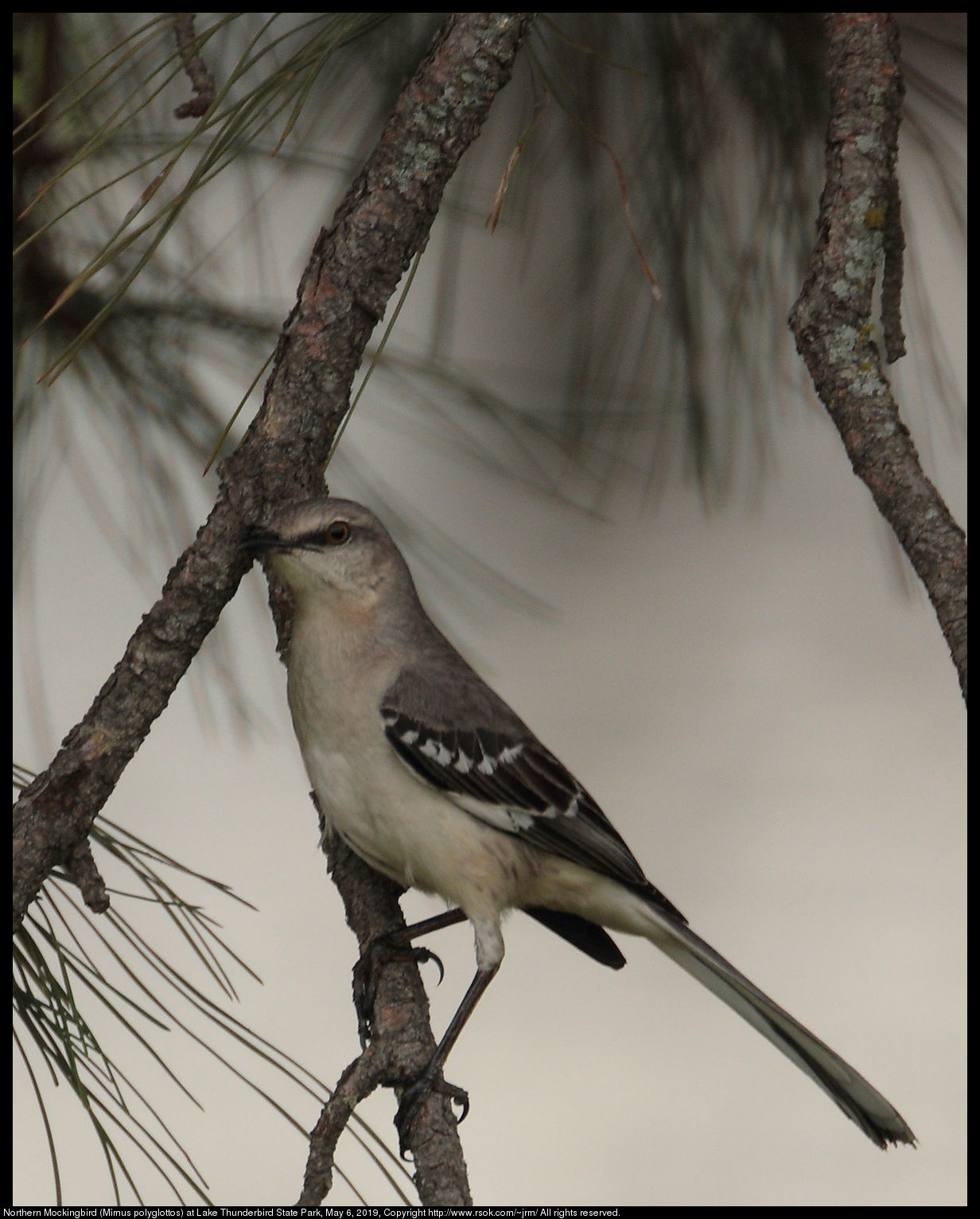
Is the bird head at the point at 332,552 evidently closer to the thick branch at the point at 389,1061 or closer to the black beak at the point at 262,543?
the black beak at the point at 262,543

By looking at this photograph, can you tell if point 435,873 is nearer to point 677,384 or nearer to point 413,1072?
point 413,1072

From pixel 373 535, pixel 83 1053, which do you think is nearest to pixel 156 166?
pixel 373 535

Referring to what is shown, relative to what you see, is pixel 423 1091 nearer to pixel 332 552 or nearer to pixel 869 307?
pixel 332 552

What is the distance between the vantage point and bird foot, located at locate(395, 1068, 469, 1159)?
1012 millimetres

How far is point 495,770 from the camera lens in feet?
4.01

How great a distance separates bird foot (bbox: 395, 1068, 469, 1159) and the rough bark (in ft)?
0.05

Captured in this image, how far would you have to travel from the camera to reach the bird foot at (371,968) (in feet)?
3.74

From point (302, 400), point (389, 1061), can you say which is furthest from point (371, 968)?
point (302, 400)

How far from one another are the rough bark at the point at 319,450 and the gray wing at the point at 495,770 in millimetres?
205

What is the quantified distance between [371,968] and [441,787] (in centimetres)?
19

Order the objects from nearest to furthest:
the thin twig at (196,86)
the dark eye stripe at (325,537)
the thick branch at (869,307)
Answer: the thick branch at (869,307) → the thin twig at (196,86) → the dark eye stripe at (325,537)

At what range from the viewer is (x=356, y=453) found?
1495mm

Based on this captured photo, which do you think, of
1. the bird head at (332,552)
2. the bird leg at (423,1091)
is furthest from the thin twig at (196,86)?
the bird leg at (423,1091)
